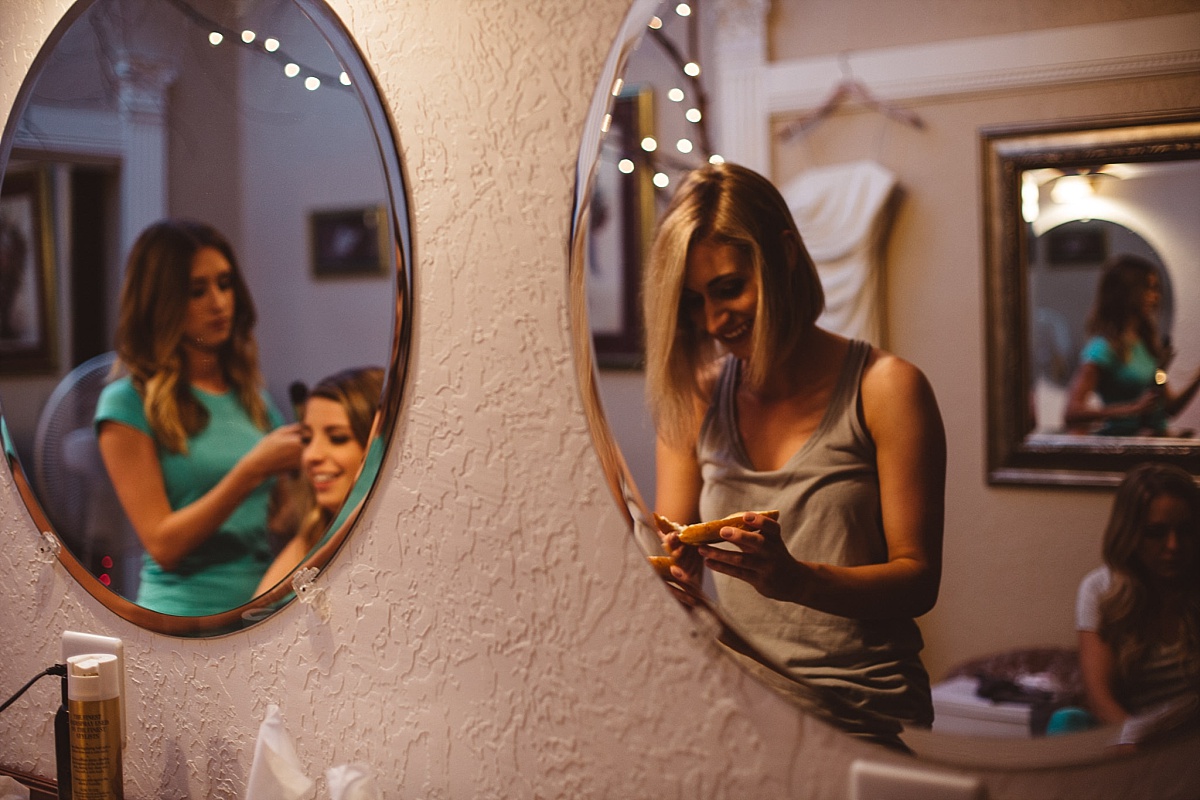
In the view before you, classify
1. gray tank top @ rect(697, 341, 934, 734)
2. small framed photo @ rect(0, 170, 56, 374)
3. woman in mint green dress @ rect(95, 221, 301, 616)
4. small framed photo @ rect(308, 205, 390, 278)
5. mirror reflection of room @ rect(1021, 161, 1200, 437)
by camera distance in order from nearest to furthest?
mirror reflection of room @ rect(1021, 161, 1200, 437) → gray tank top @ rect(697, 341, 934, 734) → small framed photo @ rect(308, 205, 390, 278) → woman in mint green dress @ rect(95, 221, 301, 616) → small framed photo @ rect(0, 170, 56, 374)

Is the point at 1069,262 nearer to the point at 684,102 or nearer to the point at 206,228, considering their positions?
the point at 684,102

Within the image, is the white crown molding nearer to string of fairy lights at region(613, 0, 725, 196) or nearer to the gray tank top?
string of fairy lights at region(613, 0, 725, 196)

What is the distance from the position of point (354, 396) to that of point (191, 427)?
0.29 m

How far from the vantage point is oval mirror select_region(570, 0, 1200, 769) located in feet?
2.46

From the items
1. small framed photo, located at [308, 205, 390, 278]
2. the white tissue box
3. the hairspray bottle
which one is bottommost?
the hairspray bottle

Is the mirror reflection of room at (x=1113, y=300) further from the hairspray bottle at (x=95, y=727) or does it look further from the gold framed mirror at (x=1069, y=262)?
the hairspray bottle at (x=95, y=727)

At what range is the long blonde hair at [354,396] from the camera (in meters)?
1.07

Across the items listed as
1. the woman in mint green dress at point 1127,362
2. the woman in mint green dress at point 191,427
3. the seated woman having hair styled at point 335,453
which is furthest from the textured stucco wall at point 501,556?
the woman in mint green dress at point 1127,362

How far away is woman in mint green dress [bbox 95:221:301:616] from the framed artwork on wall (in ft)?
1.47

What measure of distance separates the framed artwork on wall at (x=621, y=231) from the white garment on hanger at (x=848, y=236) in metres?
0.16

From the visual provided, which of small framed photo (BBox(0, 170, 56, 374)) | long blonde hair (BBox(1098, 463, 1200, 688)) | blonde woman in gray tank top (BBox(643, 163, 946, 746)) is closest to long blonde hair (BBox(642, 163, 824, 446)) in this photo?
blonde woman in gray tank top (BBox(643, 163, 946, 746))

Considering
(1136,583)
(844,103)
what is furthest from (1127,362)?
(844,103)

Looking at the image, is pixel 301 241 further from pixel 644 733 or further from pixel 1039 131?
pixel 1039 131

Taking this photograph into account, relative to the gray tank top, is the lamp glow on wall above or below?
above
